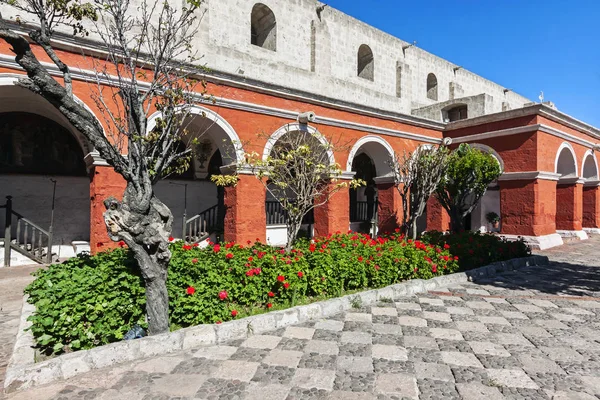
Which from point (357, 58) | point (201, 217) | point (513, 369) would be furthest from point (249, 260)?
point (357, 58)

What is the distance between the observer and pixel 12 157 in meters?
9.65

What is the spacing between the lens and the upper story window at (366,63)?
17.1 metres

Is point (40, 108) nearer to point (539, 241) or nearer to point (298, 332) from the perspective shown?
point (298, 332)

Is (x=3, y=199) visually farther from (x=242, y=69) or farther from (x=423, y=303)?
(x=423, y=303)

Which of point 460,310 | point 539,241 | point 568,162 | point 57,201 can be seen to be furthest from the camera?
point 568,162

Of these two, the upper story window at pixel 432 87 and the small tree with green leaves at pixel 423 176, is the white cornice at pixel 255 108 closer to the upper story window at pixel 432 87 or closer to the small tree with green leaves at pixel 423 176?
the small tree with green leaves at pixel 423 176

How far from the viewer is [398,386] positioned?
3.05m

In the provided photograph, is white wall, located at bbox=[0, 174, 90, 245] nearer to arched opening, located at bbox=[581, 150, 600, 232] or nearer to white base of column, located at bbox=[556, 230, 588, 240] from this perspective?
white base of column, located at bbox=[556, 230, 588, 240]

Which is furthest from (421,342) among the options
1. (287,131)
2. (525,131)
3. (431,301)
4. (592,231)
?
(592,231)

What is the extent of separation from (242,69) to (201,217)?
5703 millimetres

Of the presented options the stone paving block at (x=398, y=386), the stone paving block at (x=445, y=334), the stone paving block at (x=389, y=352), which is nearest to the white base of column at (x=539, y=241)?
the stone paving block at (x=445, y=334)

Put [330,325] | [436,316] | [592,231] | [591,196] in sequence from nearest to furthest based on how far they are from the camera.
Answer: [330,325] → [436,316] → [592,231] → [591,196]

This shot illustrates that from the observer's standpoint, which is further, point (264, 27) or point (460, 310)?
point (264, 27)

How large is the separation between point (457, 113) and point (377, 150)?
786cm
